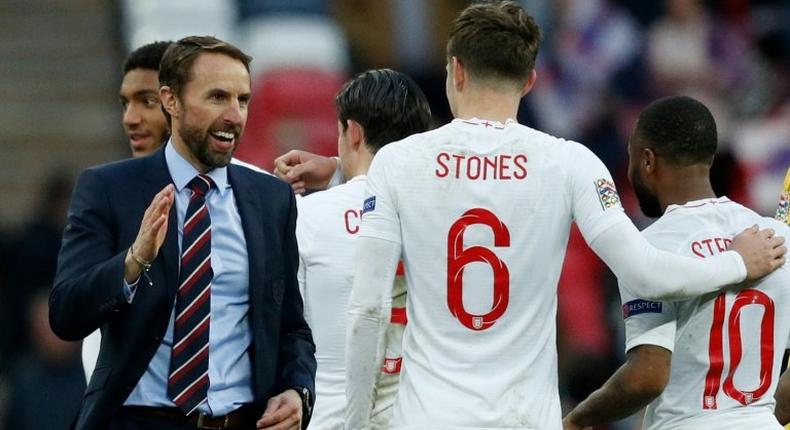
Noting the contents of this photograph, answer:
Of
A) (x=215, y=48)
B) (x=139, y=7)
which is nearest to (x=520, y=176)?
(x=215, y=48)

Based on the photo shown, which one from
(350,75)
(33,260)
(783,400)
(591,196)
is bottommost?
(33,260)

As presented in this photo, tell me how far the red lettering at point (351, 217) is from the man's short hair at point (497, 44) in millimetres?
1064

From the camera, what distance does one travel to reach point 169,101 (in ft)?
19.0

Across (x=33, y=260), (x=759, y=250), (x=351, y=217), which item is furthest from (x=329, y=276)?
(x=33, y=260)

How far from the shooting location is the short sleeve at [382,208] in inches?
213

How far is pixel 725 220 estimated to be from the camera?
5680 mm

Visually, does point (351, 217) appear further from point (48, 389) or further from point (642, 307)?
point (48, 389)

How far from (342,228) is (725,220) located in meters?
1.47

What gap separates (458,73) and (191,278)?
106 cm

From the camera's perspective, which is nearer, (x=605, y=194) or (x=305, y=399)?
(x=605, y=194)

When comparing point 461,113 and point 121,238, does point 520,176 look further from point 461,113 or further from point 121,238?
point 121,238

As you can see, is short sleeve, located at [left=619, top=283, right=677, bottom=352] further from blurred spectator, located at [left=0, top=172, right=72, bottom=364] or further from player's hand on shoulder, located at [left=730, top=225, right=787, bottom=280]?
blurred spectator, located at [left=0, top=172, right=72, bottom=364]

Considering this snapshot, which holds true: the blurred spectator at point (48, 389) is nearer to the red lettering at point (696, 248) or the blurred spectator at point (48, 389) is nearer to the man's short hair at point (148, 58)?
the man's short hair at point (148, 58)

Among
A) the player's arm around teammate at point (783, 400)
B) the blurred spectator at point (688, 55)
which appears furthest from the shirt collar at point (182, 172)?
the blurred spectator at point (688, 55)
